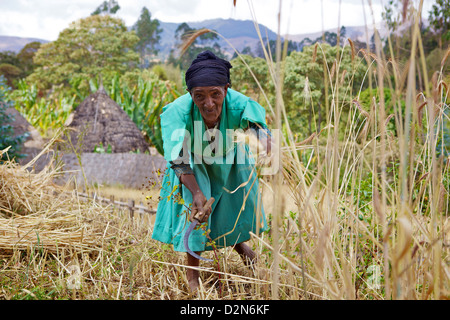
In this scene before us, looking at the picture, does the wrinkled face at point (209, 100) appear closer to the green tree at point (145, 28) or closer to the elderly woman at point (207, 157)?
the elderly woman at point (207, 157)

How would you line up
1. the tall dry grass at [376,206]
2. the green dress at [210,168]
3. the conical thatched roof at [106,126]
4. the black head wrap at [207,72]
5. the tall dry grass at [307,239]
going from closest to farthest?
the tall dry grass at [376,206], the tall dry grass at [307,239], the black head wrap at [207,72], the green dress at [210,168], the conical thatched roof at [106,126]

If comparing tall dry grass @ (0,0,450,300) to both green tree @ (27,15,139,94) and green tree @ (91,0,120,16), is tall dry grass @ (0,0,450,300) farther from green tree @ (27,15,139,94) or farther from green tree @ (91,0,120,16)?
green tree @ (91,0,120,16)

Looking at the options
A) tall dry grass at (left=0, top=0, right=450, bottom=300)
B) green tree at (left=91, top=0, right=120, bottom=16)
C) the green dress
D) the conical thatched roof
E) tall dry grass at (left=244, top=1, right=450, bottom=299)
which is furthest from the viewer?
green tree at (left=91, top=0, right=120, bottom=16)

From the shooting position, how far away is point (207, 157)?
207cm

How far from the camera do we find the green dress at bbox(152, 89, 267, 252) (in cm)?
194

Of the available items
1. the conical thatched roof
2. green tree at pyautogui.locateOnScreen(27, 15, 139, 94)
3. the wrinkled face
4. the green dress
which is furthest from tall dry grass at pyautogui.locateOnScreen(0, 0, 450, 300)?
green tree at pyautogui.locateOnScreen(27, 15, 139, 94)

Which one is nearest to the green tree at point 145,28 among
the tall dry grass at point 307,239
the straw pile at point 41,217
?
the straw pile at point 41,217

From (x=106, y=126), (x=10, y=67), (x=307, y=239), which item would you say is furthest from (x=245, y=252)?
(x=10, y=67)

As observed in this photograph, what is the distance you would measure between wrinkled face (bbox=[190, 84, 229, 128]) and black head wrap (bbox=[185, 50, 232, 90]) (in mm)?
22

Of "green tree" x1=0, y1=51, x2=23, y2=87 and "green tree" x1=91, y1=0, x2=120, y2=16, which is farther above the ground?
"green tree" x1=91, y1=0, x2=120, y2=16

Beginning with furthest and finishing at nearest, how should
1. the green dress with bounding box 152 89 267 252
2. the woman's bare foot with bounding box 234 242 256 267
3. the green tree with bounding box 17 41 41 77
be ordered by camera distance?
1. the green tree with bounding box 17 41 41 77
2. the woman's bare foot with bounding box 234 242 256 267
3. the green dress with bounding box 152 89 267 252

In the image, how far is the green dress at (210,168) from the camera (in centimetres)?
194
